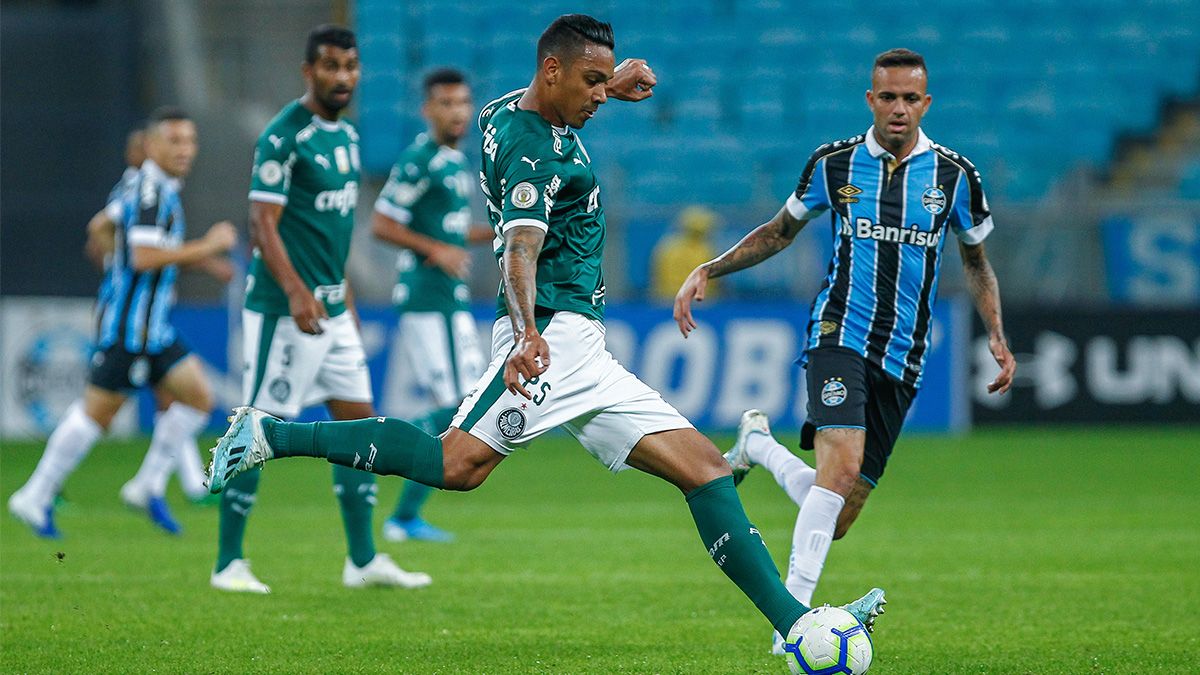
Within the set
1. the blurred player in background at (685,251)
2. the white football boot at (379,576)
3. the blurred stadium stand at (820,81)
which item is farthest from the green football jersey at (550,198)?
the blurred stadium stand at (820,81)

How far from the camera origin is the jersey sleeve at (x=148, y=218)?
32.2 feet

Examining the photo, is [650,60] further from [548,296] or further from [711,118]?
[548,296]

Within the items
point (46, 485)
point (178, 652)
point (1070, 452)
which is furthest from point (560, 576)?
point (1070, 452)

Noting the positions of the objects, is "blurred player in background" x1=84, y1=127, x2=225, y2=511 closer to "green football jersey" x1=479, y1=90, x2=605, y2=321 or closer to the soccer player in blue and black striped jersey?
the soccer player in blue and black striped jersey

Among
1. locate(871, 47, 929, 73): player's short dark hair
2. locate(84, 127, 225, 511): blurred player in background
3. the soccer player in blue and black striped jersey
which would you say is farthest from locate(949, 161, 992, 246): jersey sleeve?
locate(84, 127, 225, 511): blurred player in background

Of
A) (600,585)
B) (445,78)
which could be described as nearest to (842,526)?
(600,585)

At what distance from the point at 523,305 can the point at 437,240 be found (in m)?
5.08

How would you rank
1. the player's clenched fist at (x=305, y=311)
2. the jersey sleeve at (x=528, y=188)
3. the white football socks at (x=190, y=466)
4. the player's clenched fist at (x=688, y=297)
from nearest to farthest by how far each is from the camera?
the jersey sleeve at (x=528, y=188)
the player's clenched fist at (x=688, y=297)
the player's clenched fist at (x=305, y=311)
the white football socks at (x=190, y=466)

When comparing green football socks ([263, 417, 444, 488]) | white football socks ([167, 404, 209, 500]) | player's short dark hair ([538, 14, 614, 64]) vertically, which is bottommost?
white football socks ([167, 404, 209, 500])

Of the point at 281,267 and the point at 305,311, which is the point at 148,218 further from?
the point at 305,311

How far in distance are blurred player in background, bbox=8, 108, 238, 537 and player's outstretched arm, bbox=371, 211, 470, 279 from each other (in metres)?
0.96

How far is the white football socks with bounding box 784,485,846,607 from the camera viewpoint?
6102 mm

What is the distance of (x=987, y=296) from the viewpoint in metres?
6.50

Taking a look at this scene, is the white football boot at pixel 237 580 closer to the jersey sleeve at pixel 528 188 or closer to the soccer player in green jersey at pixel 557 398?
the soccer player in green jersey at pixel 557 398
